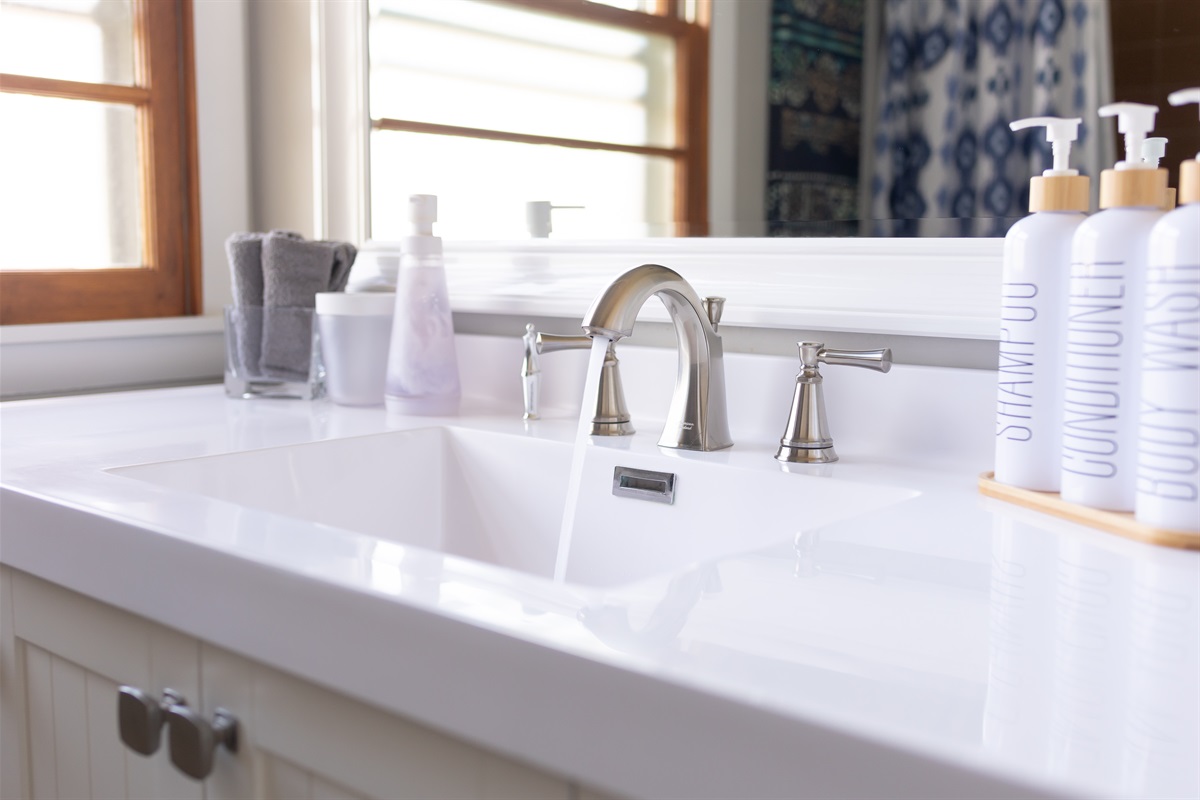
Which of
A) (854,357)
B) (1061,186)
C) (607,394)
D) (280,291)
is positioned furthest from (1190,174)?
(280,291)

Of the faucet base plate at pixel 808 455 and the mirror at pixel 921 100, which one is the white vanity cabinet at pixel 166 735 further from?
the mirror at pixel 921 100

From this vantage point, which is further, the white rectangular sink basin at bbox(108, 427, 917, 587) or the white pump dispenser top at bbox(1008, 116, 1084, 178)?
the white rectangular sink basin at bbox(108, 427, 917, 587)

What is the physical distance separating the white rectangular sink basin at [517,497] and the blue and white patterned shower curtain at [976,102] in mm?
278

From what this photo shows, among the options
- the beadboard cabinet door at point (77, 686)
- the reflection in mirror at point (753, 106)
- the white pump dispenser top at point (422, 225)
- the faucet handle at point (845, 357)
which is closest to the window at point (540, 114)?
the reflection in mirror at point (753, 106)

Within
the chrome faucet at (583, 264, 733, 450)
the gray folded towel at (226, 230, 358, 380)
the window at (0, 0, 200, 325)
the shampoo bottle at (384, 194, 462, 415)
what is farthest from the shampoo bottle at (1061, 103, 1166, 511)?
the window at (0, 0, 200, 325)

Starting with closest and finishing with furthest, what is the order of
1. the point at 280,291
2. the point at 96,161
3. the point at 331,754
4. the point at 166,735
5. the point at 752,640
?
the point at 752,640
the point at 331,754
the point at 166,735
the point at 280,291
the point at 96,161

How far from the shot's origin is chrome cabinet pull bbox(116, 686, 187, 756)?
2.40 ft

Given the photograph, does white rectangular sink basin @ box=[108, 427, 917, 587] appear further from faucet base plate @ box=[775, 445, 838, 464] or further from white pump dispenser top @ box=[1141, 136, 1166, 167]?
white pump dispenser top @ box=[1141, 136, 1166, 167]

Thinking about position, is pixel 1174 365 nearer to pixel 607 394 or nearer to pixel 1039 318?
pixel 1039 318

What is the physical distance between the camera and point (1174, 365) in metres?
0.67

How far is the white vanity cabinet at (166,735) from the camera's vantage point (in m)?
0.59

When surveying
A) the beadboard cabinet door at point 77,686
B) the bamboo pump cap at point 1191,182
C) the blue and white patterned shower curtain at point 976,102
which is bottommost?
the beadboard cabinet door at point 77,686

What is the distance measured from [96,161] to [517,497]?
0.84 metres

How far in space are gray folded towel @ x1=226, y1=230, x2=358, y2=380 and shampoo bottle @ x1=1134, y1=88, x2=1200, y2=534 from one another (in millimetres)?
964
